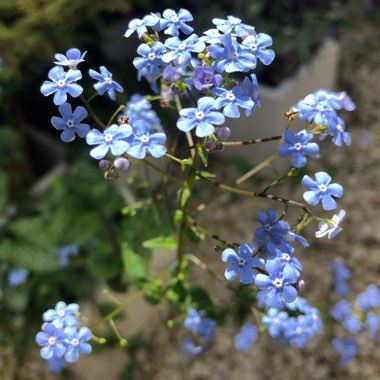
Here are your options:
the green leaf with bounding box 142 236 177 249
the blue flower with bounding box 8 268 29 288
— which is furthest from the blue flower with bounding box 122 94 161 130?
the blue flower with bounding box 8 268 29 288

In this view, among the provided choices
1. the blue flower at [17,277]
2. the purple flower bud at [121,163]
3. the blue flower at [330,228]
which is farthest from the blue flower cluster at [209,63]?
the blue flower at [17,277]

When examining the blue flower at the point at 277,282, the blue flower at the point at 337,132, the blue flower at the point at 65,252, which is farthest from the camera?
the blue flower at the point at 65,252

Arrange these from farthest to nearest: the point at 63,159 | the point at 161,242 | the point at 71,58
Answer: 1. the point at 63,159
2. the point at 161,242
3. the point at 71,58

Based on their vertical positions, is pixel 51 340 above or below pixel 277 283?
below

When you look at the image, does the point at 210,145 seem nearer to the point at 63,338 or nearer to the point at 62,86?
the point at 62,86

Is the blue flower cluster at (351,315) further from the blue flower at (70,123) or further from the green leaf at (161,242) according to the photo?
the blue flower at (70,123)

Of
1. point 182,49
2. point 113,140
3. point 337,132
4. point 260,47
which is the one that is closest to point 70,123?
point 113,140
